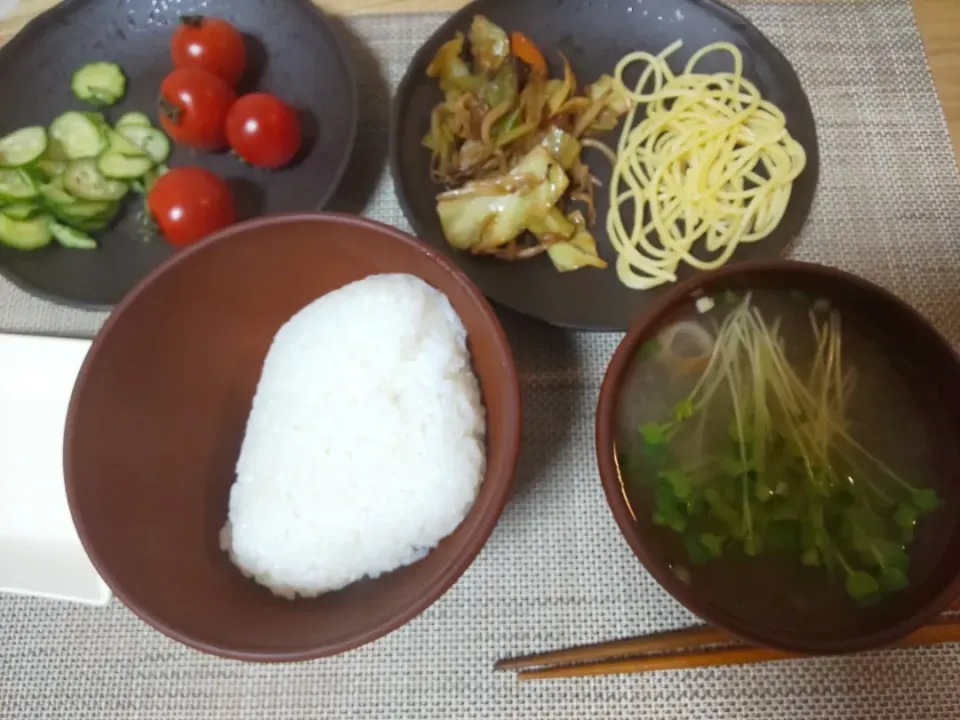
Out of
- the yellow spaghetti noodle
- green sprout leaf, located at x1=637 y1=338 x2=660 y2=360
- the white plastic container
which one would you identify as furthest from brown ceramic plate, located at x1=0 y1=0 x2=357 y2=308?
green sprout leaf, located at x1=637 y1=338 x2=660 y2=360

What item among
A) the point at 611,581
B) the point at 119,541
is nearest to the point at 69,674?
the point at 119,541

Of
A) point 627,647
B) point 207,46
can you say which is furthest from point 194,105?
point 627,647

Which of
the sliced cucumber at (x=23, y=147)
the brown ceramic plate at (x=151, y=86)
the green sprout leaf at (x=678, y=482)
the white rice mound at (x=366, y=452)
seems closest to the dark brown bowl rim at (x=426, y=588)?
the white rice mound at (x=366, y=452)

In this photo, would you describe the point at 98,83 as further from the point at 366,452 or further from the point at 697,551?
the point at 697,551

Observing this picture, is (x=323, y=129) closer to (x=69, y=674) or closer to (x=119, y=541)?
A: (x=119, y=541)

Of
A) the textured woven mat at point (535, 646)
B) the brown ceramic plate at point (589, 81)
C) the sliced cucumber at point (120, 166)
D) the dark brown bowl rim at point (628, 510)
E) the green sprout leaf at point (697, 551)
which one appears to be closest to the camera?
the dark brown bowl rim at point (628, 510)

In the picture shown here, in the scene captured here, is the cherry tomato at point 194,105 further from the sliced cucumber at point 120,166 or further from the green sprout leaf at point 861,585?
the green sprout leaf at point 861,585
